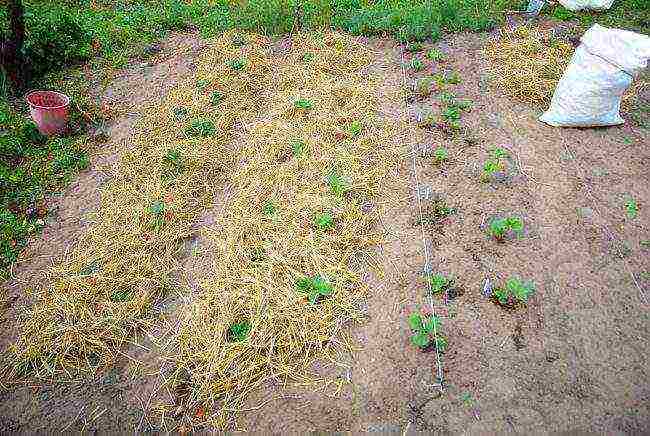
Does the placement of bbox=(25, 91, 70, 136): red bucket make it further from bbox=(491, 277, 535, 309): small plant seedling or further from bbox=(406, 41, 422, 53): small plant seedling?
bbox=(491, 277, 535, 309): small plant seedling

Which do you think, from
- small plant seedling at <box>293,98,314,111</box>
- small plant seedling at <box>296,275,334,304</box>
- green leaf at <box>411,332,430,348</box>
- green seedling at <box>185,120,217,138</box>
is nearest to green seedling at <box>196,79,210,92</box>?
green seedling at <box>185,120,217,138</box>

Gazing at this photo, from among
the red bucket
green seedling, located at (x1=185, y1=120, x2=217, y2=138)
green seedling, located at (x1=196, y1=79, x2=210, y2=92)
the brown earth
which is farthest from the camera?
green seedling, located at (x1=196, y1=79, x2=210, y2=92)

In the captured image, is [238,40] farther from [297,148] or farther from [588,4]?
[588,4]

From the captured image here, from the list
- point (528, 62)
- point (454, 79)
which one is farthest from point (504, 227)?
point (528, 62)

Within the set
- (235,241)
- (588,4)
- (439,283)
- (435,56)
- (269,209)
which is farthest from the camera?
(588,4)

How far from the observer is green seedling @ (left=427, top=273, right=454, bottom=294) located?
10.6ft

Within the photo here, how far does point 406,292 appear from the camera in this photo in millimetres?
3262

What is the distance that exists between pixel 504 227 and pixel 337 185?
1.41 metres

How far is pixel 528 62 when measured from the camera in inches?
222

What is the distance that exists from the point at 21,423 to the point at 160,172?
7.79 ft

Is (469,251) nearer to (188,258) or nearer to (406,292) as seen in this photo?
(406,292)

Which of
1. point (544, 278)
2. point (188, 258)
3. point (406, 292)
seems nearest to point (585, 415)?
point (544, 278)

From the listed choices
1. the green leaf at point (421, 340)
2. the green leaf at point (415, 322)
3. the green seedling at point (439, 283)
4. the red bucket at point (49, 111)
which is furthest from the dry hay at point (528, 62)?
the red bucket at point (49, 111)

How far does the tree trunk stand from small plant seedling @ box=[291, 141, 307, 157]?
3.53 meters
